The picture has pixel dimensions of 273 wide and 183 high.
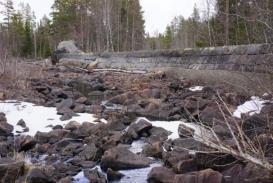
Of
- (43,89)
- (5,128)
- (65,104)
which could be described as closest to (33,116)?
(5,128)

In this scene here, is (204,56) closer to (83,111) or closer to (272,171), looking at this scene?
(83,111)

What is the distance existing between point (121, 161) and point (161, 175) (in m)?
0.92

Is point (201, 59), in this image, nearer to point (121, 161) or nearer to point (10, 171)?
point (121, 161)

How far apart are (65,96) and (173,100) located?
3.09m

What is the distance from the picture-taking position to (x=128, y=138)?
6.90 m

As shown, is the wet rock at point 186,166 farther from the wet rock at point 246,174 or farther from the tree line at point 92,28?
the tree line at point 92,28

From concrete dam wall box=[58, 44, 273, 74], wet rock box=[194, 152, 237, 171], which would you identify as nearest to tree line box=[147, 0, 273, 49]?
concrete dam wall box=[58, 44, 273, 74]

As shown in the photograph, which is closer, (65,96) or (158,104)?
(158,104)

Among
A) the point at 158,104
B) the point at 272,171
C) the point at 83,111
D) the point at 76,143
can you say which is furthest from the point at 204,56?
the point at 272,171

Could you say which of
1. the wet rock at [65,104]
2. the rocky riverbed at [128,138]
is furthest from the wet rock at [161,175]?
the wet rock at [65,104]

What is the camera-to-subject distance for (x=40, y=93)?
38.9 feet

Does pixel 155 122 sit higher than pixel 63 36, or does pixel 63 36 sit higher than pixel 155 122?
pixel 63 36

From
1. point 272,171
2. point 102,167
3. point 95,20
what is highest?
point 95,20

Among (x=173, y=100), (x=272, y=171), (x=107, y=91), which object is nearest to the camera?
(x=272, y=171)
